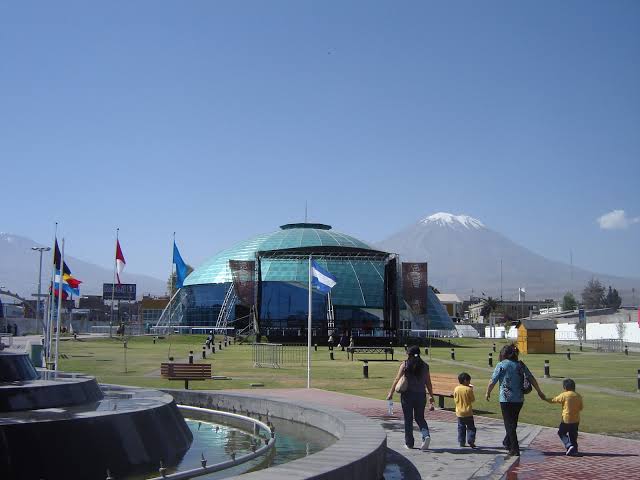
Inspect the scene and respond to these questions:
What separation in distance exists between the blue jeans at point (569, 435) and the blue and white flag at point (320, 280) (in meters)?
13.7

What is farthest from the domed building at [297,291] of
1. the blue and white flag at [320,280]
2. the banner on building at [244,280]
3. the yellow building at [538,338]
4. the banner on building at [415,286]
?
the blue and white flag at [320,280]

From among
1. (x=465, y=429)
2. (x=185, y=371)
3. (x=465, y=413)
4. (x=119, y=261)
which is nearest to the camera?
(x=465, y=413)

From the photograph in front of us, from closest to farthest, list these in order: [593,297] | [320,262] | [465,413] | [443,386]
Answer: [465,413], [443,386], [320,262], [593,297]

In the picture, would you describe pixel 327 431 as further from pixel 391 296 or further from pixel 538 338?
pixel 391 296

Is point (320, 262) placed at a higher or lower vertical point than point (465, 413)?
higher

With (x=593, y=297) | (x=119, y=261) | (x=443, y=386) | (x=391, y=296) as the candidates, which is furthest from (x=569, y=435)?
(x=593, y=297)

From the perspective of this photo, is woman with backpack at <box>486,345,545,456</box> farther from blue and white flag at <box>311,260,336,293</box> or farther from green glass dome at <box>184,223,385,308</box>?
green glass dome at <box>184,223,385,308</box>

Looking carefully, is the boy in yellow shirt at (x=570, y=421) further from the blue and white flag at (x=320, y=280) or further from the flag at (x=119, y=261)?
the flag at (x=119, y=261)

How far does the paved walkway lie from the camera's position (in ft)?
30.5

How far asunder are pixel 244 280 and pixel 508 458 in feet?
209

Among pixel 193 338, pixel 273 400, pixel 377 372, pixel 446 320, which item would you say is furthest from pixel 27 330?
→ pixel 273 400

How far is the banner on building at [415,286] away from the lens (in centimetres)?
7331

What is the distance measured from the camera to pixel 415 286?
242 ft

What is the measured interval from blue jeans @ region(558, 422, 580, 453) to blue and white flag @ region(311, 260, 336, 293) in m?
13.7
